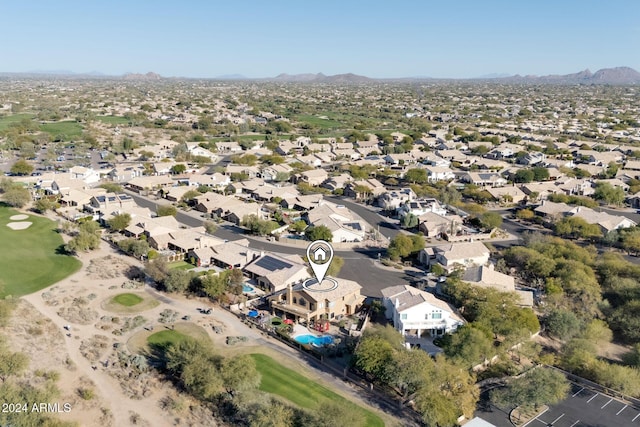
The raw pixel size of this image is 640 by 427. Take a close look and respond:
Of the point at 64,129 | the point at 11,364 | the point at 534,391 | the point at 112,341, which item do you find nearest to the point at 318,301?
the point at 112,341

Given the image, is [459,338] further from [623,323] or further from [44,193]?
[44,193]

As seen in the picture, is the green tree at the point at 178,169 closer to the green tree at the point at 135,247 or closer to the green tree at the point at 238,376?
the green tree at the point at 135,247

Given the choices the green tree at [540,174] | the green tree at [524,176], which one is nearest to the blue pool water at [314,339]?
the green tree at [524,176]

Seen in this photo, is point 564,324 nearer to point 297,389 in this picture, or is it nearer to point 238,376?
point 297,389

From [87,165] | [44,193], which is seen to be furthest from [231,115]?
[44,193]

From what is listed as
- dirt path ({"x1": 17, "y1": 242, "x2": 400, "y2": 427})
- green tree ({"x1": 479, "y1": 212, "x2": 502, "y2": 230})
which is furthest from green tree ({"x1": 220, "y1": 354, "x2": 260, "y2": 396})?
green tree ({"x1": 479, "y1": 212, "x2": 502, "y2": 230})
